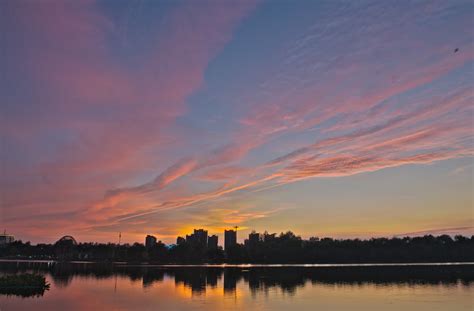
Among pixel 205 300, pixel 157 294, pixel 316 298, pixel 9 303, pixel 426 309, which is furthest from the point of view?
pixel 157 294

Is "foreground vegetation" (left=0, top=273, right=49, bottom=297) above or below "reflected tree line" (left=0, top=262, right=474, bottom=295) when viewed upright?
above

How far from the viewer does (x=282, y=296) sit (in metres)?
60.0

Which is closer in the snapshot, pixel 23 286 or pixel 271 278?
pixel 23 286

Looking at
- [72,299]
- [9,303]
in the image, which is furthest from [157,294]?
[9,303]

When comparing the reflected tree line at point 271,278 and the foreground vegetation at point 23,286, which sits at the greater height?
the foreground vegetation at point 23,286

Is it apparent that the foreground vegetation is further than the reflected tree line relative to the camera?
No

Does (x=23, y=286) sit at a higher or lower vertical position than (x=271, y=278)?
higher

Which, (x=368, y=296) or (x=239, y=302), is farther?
(x=368, y=296)

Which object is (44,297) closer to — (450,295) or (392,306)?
(392,306)

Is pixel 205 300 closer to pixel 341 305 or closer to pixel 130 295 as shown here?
pixel 130 295

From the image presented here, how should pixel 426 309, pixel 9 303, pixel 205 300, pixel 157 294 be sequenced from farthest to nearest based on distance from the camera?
1. pixel 157 294
2. pixel 205 300
3. pixel 9 303
4. pixel 426 309

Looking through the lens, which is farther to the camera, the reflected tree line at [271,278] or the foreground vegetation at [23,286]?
the reflected tree line at [271,278]

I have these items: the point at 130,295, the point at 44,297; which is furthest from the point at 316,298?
the point at 44,297

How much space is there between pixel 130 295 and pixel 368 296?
34487 millimetres
